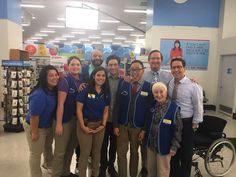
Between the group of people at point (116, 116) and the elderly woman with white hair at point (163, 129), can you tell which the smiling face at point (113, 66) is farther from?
the elderly woman with white hair at point (163, 129)

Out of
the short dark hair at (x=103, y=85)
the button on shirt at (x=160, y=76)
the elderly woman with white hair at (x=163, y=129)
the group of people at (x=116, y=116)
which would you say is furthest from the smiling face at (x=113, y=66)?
the elderly woman with white hair at (x=163, y=129)

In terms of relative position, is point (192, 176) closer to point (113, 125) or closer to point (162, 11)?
point (113, 125)

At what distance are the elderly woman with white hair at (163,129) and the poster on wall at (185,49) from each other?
5.71 metres

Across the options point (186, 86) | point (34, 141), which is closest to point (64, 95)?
point (34, 141)

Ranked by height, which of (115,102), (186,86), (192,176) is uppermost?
(186,86)

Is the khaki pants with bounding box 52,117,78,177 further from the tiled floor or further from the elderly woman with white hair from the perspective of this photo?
the elderly woman with white hair

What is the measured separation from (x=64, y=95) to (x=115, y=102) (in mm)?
598

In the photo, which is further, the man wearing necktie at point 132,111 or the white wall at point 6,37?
the white wall at point 6,37

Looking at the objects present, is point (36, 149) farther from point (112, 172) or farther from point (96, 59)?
point (96, 59)

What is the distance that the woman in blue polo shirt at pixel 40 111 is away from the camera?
2586 mm

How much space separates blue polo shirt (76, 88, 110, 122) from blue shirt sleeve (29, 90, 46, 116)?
380 mm

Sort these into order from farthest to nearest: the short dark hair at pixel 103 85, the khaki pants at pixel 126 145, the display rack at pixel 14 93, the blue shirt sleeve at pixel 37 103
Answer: the display rack at pixel 14 93 → the khaki pants at pixel 126 145 → the short dark hair at pixel 103 85 → the blue shirt sleeve at pixel 37 103

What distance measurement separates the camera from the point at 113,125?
299 centimetres

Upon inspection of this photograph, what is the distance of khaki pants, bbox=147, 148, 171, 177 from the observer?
8.75 ft
